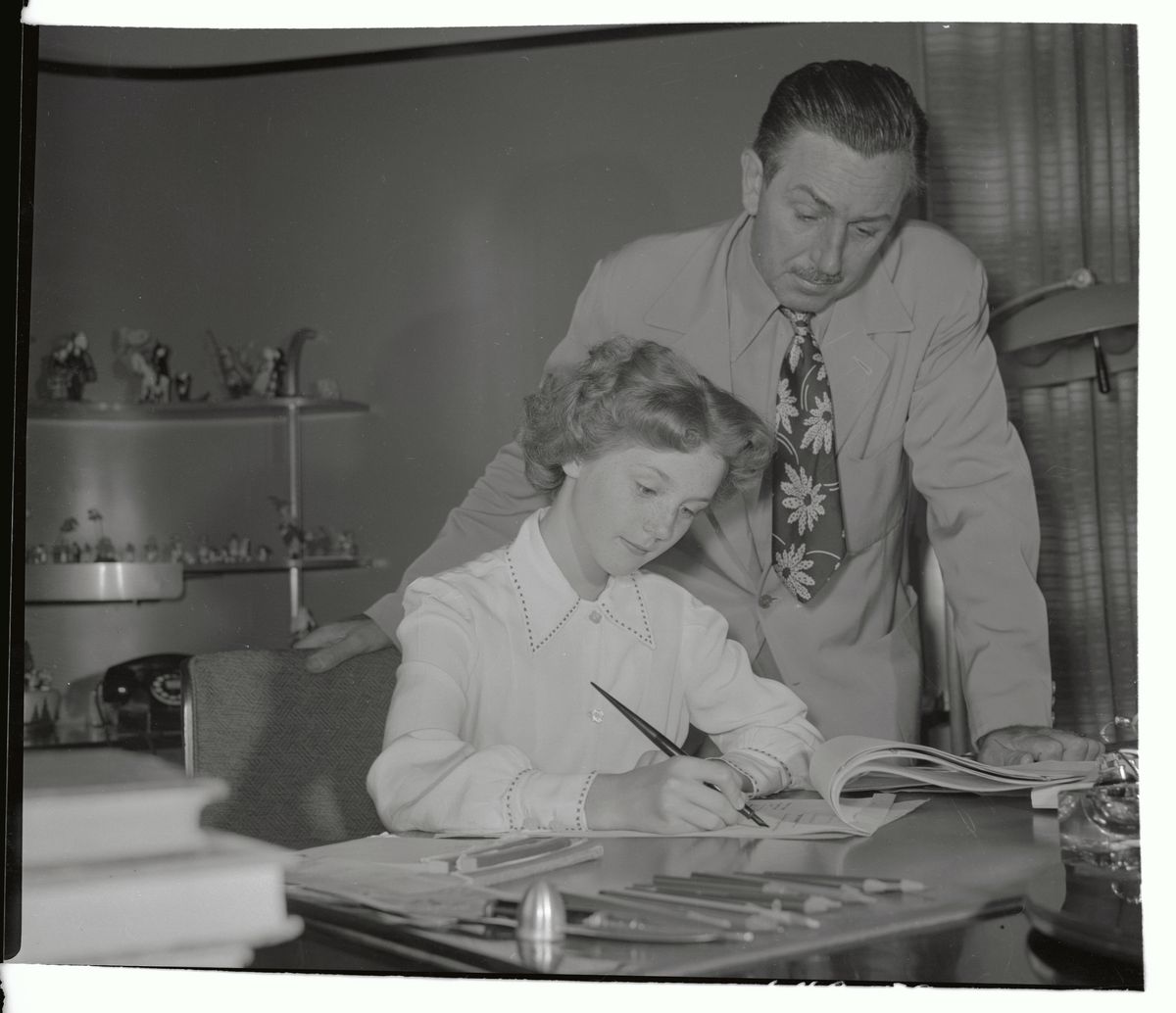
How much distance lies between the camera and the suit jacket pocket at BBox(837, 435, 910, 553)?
1.84 meters

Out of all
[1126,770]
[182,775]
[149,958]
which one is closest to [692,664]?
[1126,770]

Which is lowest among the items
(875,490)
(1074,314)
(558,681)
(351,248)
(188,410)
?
(558,681)

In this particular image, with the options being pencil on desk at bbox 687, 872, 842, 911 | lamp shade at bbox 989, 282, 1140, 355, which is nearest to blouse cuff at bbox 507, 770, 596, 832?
pencil on desk at bbox 687, 872, 842, 911

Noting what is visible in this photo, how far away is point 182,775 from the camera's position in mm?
1831

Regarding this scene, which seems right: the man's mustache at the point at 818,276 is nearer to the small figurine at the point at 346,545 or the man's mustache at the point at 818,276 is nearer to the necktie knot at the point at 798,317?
the necktie knot at the point at 798,317

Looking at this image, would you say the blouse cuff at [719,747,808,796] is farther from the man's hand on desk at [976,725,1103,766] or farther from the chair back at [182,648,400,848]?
the chair back at [182,648,400,848]

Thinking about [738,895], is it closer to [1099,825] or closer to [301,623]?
[1099,825]

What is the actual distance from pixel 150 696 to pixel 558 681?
1.98 ft

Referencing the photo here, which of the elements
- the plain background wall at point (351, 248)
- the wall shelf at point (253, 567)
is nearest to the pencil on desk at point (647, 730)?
the plain background wall at point (351, 248)

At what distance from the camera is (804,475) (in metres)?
1.83

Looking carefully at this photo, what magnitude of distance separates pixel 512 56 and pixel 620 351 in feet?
1.55

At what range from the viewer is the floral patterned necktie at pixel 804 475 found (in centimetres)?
183

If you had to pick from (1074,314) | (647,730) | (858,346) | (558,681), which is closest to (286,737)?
(558,681)

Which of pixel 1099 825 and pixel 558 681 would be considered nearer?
pixel 1099 825
